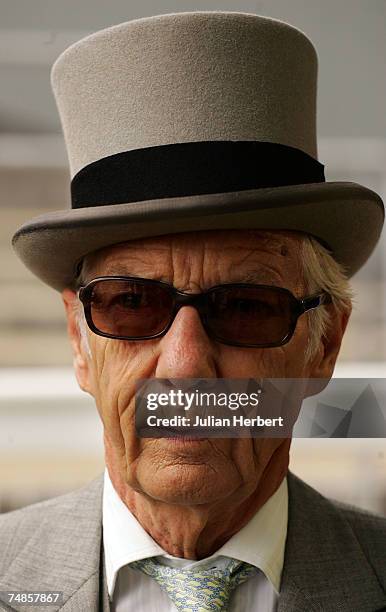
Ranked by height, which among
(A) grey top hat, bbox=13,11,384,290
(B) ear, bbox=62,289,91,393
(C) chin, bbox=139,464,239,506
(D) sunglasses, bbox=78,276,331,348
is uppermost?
(A) grey top hat, bbox=13,11,384,290

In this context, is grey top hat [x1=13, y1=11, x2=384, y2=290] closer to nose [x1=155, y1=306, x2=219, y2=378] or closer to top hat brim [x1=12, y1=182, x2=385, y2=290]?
top hat brim [x1=12, y1=182, x2=385, y2=290]

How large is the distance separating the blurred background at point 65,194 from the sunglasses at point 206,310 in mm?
170

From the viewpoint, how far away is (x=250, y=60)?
3.55 feet

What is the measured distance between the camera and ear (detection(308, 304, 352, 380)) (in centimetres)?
115

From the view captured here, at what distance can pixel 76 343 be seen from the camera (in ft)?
3.94

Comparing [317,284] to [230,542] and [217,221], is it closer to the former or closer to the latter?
[217,221]

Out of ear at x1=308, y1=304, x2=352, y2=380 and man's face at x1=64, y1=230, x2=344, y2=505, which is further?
ear at x1=308, y1=304, x2=352, y2=380

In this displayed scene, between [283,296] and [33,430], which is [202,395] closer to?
[283,296]

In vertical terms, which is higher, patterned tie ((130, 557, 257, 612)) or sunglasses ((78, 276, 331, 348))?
sunglasses ((78, 276, 331, 348))

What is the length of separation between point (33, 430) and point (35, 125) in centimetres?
49

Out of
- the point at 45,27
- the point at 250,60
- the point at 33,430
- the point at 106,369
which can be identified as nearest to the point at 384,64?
the point at 250,60

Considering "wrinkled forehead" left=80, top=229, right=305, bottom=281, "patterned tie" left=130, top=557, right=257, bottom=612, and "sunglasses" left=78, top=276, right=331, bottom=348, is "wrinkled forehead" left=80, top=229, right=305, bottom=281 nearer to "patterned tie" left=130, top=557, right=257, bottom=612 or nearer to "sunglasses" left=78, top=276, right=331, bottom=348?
"sunglasses" left=78, top=276, right=331, bottom=348

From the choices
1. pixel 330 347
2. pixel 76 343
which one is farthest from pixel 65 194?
pixel 330 347

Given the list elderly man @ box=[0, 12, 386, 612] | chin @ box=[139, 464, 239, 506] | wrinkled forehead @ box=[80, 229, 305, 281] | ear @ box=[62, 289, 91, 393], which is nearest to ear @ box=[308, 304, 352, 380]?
elderly man @ box=[0, 12, 386, 612]
